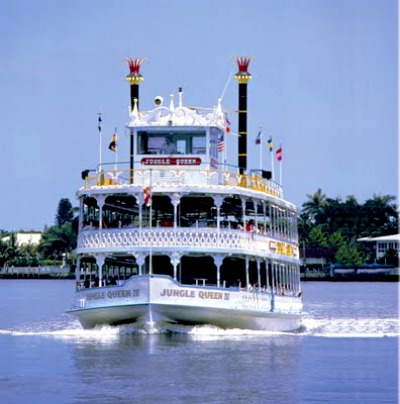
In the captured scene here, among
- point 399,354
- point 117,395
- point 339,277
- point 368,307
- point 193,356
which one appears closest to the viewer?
point 117,395

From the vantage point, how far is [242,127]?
5744cm

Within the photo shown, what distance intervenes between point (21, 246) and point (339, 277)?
50.6 meters

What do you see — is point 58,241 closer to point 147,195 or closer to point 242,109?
point 242,109

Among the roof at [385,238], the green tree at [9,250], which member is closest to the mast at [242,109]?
the roof at [385,238]

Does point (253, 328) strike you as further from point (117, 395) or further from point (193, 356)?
point (117, 395)

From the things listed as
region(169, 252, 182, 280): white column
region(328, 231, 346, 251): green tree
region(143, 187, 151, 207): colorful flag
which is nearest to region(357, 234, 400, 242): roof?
region(328, 231, 346, 251): green tree

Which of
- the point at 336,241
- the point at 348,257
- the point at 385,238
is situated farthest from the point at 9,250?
the point at 385,238

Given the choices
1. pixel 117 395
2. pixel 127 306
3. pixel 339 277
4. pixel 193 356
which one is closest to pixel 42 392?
pixel 117 395

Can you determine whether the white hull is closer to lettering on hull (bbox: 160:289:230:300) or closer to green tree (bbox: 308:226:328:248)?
lettering on hull (bbox: 160:289:230:300)

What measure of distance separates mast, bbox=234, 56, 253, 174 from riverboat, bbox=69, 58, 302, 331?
147cm

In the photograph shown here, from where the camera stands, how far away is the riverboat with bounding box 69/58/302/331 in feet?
155

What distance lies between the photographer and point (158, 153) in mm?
50438

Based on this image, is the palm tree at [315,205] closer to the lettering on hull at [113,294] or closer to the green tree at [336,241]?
the green tree at [336,241]

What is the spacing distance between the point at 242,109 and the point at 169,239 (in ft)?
37.7
